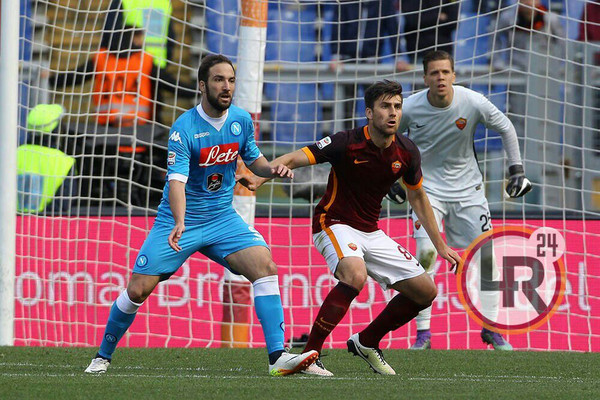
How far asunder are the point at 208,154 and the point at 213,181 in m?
0.17

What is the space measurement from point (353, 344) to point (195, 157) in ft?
4.49

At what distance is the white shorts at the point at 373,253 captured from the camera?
6.13 meters

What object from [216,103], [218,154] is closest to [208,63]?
[216,103]

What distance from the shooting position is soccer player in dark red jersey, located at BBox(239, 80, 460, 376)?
607 centimetres

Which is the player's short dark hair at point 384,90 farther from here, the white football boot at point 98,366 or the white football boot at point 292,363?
the white football boot at point 98,366

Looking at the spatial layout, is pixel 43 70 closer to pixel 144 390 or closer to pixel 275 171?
pixel 275 171

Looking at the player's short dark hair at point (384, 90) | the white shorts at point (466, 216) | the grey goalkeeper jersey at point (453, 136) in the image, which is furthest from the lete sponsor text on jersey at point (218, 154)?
the white shorts at point (466, 216)

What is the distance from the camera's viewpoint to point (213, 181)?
6.08m

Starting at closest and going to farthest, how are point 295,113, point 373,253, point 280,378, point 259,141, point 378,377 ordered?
point 280,378
point 378,377
point 373,253
point 259,141
point 295,113

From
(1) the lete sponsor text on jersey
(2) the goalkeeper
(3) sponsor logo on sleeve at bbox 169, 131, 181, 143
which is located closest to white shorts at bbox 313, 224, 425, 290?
(1) the lete sponsor text on jersey

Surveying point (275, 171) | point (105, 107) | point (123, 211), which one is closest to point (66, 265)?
point (123, 211)

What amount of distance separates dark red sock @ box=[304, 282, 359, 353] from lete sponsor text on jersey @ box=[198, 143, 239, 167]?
93 centimetres

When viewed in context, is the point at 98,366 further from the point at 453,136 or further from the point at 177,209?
the point at 453,136

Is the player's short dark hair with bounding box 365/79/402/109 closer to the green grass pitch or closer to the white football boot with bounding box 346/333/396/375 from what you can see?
the white football boot with bounding box 346/333/396/375
